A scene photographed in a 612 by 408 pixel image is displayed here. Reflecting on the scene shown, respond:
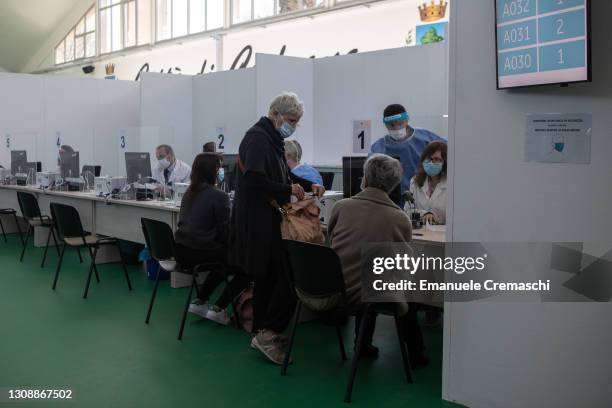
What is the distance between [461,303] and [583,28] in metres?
1.20

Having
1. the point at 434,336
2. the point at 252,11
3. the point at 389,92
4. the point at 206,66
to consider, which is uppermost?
the point at 252,11

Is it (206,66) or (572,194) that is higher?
(206,66)

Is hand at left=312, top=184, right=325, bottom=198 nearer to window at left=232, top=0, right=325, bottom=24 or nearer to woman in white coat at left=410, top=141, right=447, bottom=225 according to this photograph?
woman in white coat at left=410, top=141, right=447, bottom=225

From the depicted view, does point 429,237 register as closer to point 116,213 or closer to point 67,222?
point 67,222

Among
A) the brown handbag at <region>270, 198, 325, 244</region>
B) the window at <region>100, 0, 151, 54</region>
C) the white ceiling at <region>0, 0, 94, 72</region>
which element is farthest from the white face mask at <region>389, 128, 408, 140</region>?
the white ceiling at <region>0, 0, 94, 72</region>

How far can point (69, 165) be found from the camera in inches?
257

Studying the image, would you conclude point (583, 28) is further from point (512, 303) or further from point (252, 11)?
point (252, 11)

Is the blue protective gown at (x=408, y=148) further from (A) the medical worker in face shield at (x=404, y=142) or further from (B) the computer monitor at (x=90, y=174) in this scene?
(B) the computer monitor at (x=90, y=174)

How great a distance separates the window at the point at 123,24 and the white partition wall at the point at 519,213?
1078cm

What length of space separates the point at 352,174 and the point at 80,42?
1286cm

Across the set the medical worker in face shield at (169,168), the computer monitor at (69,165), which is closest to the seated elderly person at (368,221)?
the medical worker in face shield at (169,168)

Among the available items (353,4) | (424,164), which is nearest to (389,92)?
(353,4)

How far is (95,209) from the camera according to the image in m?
→ 5.77

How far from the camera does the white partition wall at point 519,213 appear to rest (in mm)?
2215
